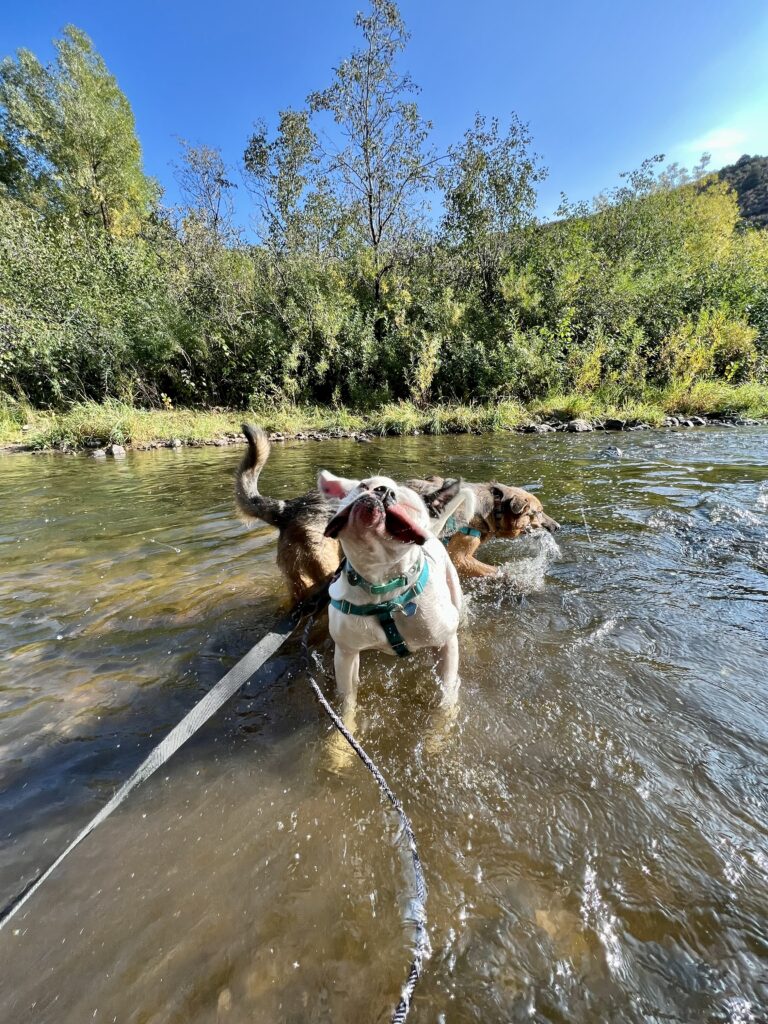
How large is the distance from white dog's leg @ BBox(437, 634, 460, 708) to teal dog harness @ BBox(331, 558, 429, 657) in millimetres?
444

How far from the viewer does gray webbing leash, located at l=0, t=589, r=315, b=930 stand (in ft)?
4.71

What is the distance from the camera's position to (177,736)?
1.83m

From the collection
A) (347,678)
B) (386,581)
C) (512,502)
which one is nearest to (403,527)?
(386,581)

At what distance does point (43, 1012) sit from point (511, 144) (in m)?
32.7

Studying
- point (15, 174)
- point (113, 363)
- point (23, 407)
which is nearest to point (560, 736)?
point (23, 407)

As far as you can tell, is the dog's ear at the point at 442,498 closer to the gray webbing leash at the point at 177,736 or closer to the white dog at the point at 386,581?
the white dog at the point at 386,581

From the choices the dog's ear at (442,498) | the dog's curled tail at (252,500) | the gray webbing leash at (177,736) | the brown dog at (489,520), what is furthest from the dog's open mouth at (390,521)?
the brown dog at (489,520)

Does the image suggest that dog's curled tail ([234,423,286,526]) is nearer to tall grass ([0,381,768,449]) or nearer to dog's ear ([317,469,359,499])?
dog's ear ([317,469,359,499])

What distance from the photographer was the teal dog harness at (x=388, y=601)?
2.29 meters

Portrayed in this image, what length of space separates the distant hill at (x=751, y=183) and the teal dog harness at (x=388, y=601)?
9567 cm

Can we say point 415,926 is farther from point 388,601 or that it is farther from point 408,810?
point 388,601

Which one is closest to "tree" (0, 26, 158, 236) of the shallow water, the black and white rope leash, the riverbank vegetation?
the riverbank vegetation

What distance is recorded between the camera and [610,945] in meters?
1.54

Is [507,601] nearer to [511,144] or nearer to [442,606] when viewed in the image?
[442,606]
